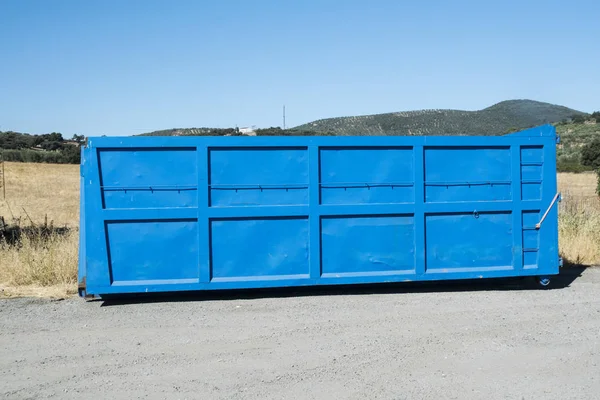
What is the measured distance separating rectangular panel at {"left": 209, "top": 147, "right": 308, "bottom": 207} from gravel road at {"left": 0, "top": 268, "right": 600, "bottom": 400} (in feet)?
3.90

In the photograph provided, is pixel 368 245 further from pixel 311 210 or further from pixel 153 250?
pixel 153 250

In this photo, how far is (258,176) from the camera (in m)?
7.28

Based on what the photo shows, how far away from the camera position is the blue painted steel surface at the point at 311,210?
23.2 ft

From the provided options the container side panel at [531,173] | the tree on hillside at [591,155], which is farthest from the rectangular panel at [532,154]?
the tree on hillside at [591,155]

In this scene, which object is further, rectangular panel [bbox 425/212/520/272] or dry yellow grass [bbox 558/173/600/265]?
dry yellow grass [bbox 558/173/600/265]

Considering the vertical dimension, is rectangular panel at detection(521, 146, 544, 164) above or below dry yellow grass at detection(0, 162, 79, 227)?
above

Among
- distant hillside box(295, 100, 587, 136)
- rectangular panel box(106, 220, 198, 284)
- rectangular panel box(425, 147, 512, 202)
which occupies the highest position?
distant hillside box(295, 100, 587, 136)

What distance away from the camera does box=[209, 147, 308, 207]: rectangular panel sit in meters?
7.22

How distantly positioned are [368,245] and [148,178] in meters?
2.67

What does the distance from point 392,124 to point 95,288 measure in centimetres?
2681

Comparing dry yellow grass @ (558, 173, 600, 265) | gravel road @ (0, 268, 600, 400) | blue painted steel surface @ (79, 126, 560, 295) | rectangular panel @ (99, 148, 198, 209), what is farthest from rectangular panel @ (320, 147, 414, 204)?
dry yellow grass @ (558, 173, 600, 265)

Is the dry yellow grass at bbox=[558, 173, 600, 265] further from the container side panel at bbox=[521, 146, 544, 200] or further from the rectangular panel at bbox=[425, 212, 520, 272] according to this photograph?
the rectangular panel at bbox=[425, 212, 520, 272]

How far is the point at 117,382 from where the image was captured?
4723 millimetres

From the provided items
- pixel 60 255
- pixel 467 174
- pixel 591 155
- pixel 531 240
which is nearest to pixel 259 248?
pixel 467 174
